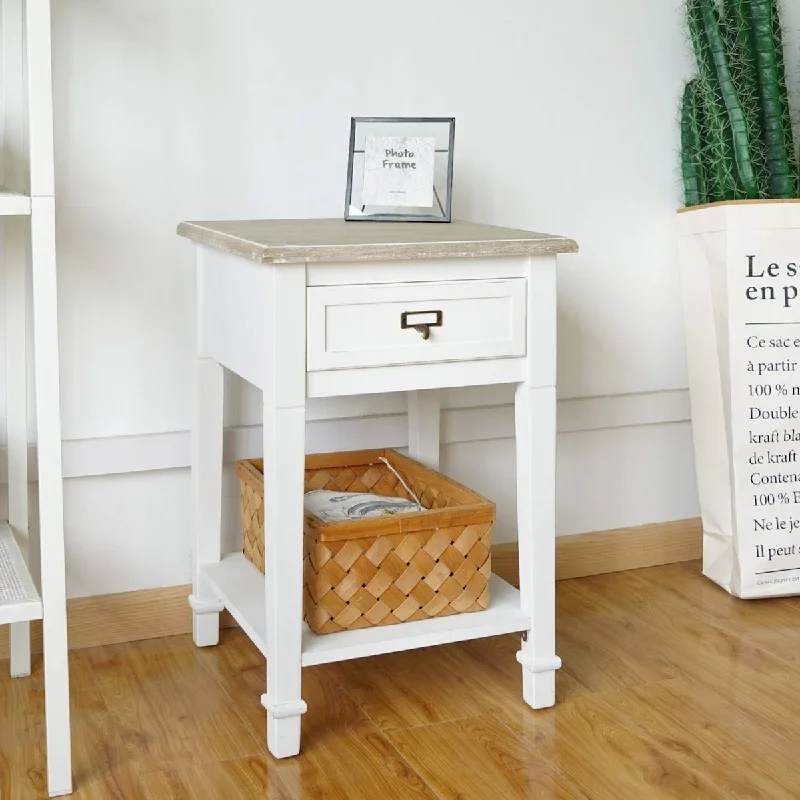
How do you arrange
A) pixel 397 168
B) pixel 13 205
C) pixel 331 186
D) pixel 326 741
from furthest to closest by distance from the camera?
pixel 331 186 → pixel 397 168 → pixel 326 741 → pixel 13 205

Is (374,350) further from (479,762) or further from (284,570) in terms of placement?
(479,762)

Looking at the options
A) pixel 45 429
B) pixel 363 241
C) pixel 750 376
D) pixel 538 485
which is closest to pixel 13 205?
pixel 45 429

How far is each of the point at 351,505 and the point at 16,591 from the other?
1.74 feet

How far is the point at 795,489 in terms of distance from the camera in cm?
216

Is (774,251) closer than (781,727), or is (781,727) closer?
(781,727)

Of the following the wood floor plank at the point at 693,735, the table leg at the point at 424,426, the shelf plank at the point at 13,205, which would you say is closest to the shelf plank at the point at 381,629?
the wood floor plank at the point at 693,735

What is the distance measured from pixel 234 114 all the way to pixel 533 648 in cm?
99

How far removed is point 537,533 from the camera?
170 centimetres

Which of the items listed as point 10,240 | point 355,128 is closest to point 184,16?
point 355,128

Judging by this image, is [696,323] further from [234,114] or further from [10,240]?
[10,240]

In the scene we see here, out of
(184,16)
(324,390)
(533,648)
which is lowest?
(533,648)

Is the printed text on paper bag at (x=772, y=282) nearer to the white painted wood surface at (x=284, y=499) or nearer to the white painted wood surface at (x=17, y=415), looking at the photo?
the white painted wood surface at (x=284, y=499)

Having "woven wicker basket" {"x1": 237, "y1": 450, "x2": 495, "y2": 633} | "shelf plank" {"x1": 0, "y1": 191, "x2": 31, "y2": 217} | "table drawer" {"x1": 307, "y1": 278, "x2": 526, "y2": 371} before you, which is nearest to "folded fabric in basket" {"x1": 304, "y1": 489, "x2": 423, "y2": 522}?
"woven wicker basket" {"x1": 237, "y1": 450, "x2": 495, "y2": 633}

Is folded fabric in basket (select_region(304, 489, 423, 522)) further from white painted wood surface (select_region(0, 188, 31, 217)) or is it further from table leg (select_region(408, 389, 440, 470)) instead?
white painted wood surface (select_region(0, 188, 31, 217))
